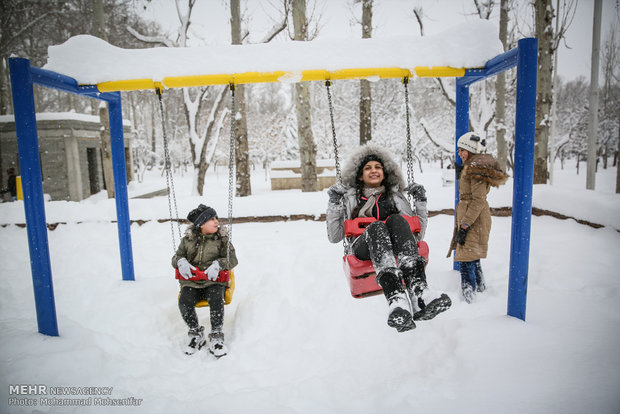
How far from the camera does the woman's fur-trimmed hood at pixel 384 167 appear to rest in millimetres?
3078

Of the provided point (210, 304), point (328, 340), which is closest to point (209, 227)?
point (210, 304)

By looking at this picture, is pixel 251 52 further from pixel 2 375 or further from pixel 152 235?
pixel 152 235

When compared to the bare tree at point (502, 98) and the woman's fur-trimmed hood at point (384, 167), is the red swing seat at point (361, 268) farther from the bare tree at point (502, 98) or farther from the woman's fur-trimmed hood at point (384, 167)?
the bare tree at point (502, 98)

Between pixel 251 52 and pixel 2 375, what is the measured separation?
10.4ft

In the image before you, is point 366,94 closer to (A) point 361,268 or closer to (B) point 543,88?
(B) point 543,88

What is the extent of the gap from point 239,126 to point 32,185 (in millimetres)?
6643

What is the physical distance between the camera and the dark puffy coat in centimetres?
308

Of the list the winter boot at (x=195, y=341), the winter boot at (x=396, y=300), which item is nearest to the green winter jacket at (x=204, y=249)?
the winter boot at (x=195, y=341)

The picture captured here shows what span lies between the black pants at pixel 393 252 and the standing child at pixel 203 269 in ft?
4.24

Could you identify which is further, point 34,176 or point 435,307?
point 34,176

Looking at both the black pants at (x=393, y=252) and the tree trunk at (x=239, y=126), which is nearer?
the black pants at (x=393, y=252)

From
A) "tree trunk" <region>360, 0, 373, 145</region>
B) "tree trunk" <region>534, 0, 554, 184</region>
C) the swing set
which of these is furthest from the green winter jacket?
"tree trunk" <region>534, 0, 554, 184</region>

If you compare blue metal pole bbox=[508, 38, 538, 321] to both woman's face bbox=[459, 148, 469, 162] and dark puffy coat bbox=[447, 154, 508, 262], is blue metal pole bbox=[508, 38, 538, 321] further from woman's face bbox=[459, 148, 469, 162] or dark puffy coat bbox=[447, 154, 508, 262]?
woman's face bbox=[459, 148, 469, 162]

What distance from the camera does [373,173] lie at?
303 centimetres
